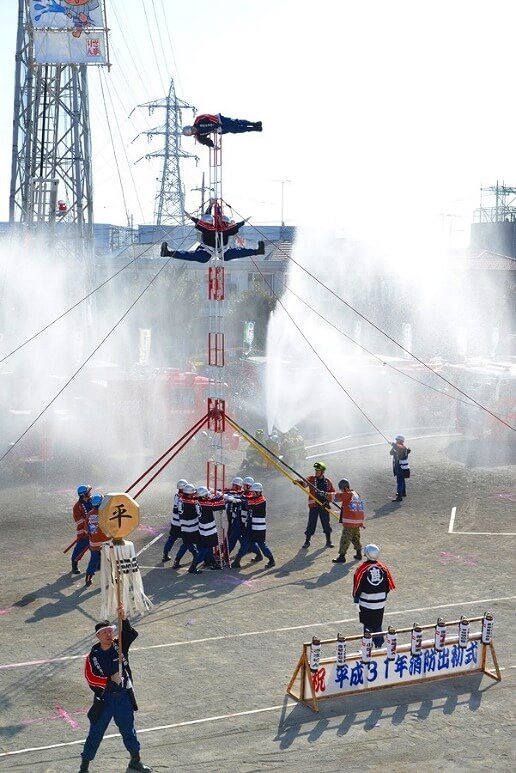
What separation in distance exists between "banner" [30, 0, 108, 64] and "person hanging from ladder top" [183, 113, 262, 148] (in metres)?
20.8

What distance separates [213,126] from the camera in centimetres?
1677

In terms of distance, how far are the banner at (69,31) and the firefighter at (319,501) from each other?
22875 mm

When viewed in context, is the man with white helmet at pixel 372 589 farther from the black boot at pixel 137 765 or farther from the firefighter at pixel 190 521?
the firefighter at pixel 190 521

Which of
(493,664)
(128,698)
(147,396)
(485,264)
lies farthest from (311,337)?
(485,264)

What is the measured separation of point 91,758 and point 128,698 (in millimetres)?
665

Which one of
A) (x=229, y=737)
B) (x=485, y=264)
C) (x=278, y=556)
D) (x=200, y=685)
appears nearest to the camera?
(x=229, y=737)

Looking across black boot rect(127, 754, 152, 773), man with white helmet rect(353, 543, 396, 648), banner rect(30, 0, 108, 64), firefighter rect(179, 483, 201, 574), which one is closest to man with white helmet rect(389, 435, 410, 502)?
firefighter rect(179, 483, 201, 574)

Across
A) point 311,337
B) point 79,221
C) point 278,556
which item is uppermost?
point 79,221

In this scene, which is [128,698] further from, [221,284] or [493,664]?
[221,284]

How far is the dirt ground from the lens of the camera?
33.2ft

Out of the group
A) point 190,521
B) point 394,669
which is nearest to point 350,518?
point 190,521

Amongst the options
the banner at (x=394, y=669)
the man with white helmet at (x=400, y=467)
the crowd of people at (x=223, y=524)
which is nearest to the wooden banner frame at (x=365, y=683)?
the banner at (x=394, y=669)

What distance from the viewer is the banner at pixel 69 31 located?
35.3 m

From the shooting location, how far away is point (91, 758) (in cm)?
955
